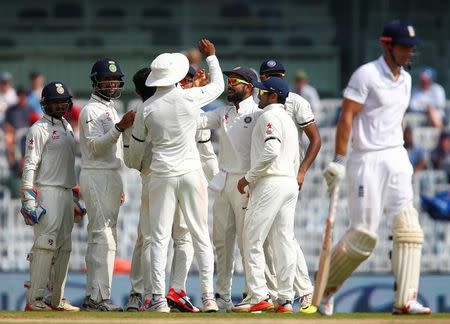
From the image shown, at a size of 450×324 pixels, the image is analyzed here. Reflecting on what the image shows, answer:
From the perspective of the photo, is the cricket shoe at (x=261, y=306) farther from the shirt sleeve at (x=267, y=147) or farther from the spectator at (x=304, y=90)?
the spectator at (x=304, y=90)

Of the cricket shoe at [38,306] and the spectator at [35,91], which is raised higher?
the spectator at [35,91]

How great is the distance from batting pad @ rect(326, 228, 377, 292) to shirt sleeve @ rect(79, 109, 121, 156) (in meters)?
2.80

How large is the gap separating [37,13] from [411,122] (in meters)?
6.34

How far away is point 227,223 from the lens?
12.9 metres

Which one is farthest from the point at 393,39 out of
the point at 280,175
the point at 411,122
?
the point at 411,122

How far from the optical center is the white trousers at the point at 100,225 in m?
13.0

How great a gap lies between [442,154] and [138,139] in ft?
26.0

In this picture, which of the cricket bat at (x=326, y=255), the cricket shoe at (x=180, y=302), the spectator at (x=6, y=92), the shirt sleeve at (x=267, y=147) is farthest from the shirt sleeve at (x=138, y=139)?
the spectator at (x=6, y=92)

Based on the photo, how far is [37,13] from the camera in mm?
23047

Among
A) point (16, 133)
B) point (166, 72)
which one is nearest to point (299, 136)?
point (166, 72)

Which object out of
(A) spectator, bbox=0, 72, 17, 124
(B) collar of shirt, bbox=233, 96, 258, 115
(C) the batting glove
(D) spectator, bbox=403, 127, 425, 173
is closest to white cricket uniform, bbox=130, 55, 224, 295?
(B) collar of shirt, bbox=233, 96, 258, 115

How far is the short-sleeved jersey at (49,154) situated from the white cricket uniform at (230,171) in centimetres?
120

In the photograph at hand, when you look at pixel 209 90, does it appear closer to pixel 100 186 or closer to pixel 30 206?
pixel 100 186

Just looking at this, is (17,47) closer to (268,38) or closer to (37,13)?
(37,13)
